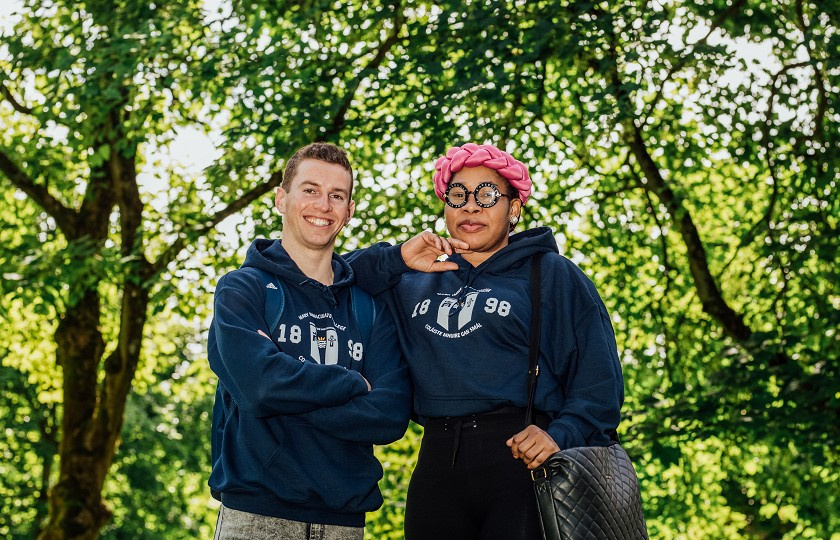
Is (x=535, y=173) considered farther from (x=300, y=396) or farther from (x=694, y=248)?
(x=300, y=396)

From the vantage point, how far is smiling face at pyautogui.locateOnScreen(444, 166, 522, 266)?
3.66m

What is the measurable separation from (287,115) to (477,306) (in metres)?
6.30

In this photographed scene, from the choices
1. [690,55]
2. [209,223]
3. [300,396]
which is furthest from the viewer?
[209,223]

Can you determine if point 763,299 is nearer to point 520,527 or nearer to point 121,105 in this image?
point 121,105

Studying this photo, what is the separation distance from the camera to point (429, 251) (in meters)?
3.71

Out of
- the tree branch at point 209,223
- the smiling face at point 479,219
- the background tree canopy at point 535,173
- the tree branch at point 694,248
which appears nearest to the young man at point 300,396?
the smiling face at point 479,219

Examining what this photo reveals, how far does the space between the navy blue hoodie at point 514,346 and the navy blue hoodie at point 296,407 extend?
0.17 m

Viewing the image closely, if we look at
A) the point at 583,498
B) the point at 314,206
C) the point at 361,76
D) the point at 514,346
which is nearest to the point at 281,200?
the point at 314,206

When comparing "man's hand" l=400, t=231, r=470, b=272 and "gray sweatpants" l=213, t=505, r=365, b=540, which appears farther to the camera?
"man's hand" l=400, t=231, r=470, b=272

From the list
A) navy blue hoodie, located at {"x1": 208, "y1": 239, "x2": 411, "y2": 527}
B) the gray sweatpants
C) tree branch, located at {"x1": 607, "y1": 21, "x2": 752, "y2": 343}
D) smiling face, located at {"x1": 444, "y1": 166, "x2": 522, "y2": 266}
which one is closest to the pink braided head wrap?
smiling face, located at {"x1": 444, "y1": 166, "x2": 522, "y2": 266}

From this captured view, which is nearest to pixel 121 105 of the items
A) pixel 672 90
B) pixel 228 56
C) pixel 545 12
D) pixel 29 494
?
pixel 228 56

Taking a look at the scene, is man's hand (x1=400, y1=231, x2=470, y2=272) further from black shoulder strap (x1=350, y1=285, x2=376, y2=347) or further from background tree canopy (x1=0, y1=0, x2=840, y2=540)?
background tree canopy (x1=0, y1=0, x2=840, y2=540)

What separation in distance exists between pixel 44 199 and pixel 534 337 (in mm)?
10744

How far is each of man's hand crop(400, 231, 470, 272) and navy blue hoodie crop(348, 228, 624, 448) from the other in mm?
88
